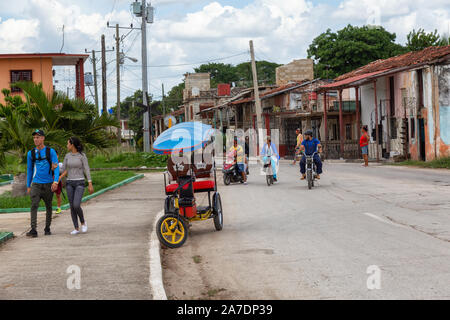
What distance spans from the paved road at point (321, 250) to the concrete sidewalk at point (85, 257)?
21.6 inches

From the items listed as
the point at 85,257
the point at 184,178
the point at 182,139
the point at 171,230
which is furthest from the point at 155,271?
the point at 182,139

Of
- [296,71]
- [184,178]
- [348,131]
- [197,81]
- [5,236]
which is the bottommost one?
[5,236]

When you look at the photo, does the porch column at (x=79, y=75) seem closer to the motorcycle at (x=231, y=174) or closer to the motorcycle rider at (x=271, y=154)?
the motorcycle at (x=231, y=174)

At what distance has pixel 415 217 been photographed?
1124 centimetres

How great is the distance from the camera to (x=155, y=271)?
731cm

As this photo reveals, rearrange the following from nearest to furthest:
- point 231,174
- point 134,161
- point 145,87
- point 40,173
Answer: point 40,173
point 231,174
point 145,87
point 134,161

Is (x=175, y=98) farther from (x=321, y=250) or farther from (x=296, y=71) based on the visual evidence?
(x=321, y=250)

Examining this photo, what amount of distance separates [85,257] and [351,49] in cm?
5429

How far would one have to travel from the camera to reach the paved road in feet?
20.9

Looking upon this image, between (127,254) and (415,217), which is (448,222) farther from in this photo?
(127,254)

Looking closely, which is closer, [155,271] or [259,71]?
[155,271]

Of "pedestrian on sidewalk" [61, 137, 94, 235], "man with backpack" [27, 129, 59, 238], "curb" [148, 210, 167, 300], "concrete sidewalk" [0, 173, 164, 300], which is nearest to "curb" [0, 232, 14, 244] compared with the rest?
"concrete sidewalk" [0, 173, 164, 300]

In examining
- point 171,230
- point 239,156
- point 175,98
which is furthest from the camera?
point 175,98

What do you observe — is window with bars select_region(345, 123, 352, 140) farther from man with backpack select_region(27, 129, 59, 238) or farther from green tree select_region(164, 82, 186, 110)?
green tree select_region(164, 82, 186, 110)
